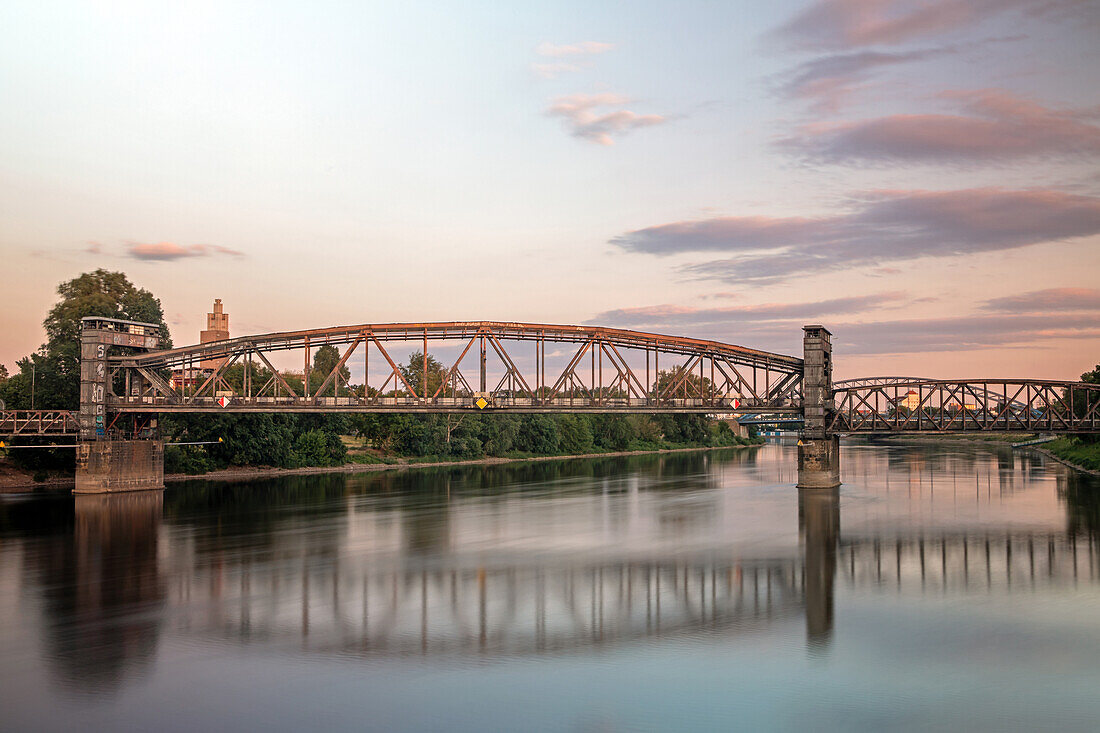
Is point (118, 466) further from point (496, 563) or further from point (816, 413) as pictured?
point (816, 413)

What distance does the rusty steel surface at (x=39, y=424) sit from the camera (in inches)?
2749

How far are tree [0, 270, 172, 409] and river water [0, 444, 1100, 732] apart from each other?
22363 mm

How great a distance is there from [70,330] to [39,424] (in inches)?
528

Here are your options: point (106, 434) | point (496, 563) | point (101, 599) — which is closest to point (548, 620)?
point (496, 563)

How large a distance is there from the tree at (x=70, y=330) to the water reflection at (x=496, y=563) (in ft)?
53.5

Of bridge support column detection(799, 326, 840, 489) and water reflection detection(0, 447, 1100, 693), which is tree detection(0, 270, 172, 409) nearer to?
water reflection detection(0, 447, 1100, 693)

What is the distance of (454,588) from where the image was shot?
3434cm

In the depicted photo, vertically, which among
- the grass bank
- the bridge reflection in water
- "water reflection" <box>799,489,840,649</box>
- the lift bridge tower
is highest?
the lift bridge tower

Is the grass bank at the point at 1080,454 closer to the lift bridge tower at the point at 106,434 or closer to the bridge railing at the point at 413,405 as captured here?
the bridge railing at the point at 413,405

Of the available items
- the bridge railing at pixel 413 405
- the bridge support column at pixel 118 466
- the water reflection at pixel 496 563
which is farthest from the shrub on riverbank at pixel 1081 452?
the bridge support column at pixel 118 466

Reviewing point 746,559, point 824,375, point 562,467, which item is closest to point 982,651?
point 746,559

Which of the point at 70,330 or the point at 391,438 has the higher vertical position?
the point at 70,330

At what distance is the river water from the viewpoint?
2109 centimetres

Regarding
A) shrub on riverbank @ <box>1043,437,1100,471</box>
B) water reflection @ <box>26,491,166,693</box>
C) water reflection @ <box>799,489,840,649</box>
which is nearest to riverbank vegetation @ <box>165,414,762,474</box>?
water reflection @ <box>26,491,166,693</box>
